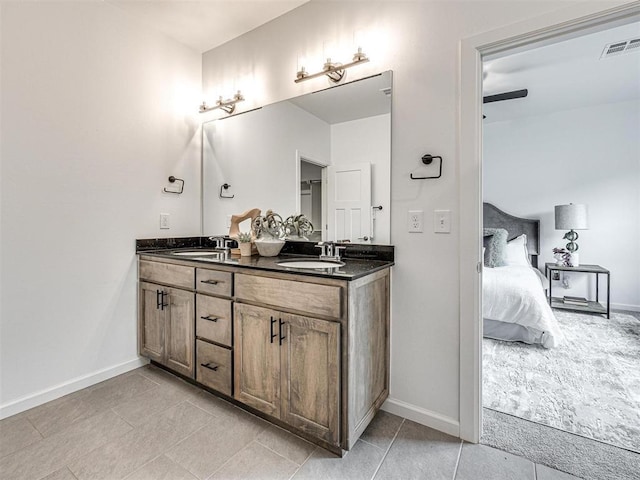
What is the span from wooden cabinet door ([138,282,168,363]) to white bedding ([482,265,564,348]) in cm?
251

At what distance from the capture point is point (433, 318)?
68.2 inches

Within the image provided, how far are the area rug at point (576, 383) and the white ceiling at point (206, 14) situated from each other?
116 inches

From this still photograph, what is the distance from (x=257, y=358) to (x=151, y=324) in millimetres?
1090

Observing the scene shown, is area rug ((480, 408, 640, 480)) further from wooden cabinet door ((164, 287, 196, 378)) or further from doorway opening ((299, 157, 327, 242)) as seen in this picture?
wooden cabinet door ((164, 287, 196, 378))

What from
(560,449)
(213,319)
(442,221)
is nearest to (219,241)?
(213,319)

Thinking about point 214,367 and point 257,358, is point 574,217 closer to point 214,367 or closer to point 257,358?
point 257,358

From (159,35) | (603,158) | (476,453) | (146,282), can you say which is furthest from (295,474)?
(603,158)

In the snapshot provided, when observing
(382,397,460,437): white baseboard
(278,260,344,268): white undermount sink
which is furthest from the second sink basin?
(382,397,460,437): white baseboard

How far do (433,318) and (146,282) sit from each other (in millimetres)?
1991

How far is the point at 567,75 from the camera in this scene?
321cm

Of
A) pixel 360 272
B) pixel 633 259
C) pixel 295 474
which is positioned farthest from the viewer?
pixel 633 259

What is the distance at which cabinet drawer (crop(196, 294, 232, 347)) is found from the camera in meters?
1.84

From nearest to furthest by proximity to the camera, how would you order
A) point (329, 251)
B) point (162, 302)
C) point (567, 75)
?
1. point (329, 251)
2. point (162, 302)
3. point (567, 75)

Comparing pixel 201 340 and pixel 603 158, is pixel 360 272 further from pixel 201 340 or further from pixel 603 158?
pixel 603 158
